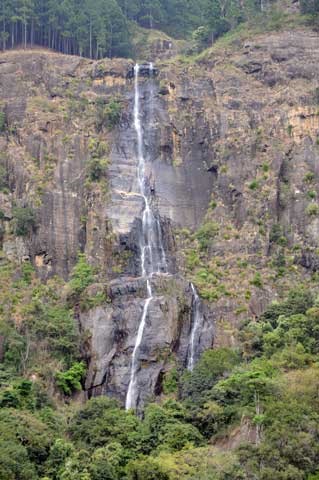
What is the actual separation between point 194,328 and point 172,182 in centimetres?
1494

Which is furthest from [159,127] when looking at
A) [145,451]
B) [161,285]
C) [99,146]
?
[145,451]

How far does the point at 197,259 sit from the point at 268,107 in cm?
1632

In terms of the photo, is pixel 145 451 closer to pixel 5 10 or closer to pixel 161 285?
pixel 161 285

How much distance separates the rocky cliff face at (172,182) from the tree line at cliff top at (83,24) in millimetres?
4678

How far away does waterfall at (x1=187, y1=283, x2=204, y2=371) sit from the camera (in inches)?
2175

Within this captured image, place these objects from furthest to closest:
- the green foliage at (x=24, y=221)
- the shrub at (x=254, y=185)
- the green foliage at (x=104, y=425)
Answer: the shrub at (x=254, y=185) → the green foliage at (x=24, y=221) → the green foliage at (x=104, y=425)

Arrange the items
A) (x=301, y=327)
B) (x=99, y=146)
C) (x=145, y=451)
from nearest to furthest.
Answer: (x=145, y=451)
(x=301, y=327)
(x=99, y=146)

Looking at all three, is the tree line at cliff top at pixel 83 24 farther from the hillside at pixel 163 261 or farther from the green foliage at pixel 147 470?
the green foliage at pixel 147 470

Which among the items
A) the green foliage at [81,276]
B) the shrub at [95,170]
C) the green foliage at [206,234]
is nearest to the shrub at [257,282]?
the green foliage at [206,234]

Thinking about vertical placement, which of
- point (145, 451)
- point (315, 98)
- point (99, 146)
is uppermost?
point (315, 98)

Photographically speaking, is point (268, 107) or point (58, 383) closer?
point (58, 383)

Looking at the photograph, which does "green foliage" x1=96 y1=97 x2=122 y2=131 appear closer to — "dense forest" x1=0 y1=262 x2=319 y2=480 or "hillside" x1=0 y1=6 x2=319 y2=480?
"hillside" x1=0 y1=6 x2=319 y2=480

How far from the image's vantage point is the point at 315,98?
2729 inches

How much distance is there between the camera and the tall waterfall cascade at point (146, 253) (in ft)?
179
